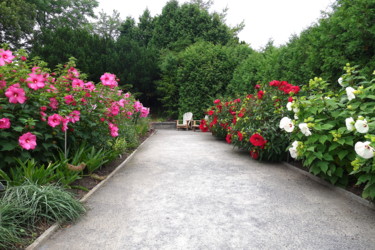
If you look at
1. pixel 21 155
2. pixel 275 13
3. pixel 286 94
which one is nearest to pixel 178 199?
pixel 21 155

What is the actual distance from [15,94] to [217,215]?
2.42 metres

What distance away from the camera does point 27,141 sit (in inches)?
104

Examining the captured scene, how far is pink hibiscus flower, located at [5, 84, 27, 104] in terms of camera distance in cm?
263

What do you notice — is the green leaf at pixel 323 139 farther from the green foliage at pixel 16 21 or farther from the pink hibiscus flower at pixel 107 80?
the green foliage at pixel 16 21

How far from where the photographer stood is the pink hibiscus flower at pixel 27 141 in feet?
8.45

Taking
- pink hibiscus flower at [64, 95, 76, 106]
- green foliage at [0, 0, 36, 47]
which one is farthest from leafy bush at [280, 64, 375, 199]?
green foliage at [0, 0, 36, 47]

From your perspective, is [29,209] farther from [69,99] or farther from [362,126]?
[362,126]

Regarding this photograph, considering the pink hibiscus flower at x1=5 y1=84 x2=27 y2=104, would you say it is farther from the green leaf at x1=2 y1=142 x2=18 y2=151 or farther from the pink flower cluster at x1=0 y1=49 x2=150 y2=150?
the green leaf at x1=2 y1=142 x2=18 y2=151

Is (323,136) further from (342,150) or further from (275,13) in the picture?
(275,13)

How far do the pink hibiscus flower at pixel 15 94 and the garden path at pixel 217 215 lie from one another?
1345mm

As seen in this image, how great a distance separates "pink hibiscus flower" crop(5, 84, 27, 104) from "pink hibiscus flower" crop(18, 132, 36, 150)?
366 mm

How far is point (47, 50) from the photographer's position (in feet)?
42.3

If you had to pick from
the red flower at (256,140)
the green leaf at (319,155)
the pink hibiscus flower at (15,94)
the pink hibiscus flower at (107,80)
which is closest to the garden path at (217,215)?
the green leaf at (319,155)

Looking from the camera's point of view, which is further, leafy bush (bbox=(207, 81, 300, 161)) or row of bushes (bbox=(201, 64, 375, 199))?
leafy bush (bbox=(207, 81, 300, 161))
